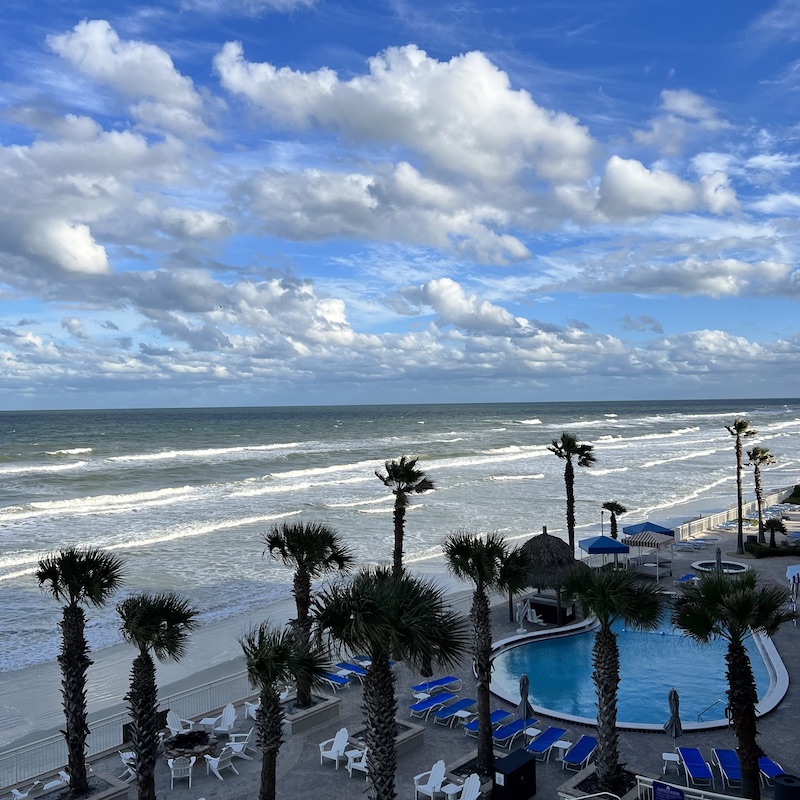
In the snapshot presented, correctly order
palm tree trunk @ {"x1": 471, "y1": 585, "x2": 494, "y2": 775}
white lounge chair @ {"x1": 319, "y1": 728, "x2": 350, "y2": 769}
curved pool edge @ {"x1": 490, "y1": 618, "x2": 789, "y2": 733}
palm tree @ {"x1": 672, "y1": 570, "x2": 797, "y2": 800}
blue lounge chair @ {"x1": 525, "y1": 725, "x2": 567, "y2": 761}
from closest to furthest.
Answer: palm tree @ {"x1": 672, "y1": 570, "x2": 797, "y2": 800} → palm tree trunk @ {"x1": 471, "y1": 585, "x2": 494, "y2": 775} → white lounge chair @ {"x1": 319, "y1": 728, "x2": 350, "y2": 769} → blue lounge chair @ {"x1": 525, "y1": 725, "x2": 567, "y2": 761} → curved pool edge @ {"x1": 490, "y1": 618, "x2": 789, "y2": 733}

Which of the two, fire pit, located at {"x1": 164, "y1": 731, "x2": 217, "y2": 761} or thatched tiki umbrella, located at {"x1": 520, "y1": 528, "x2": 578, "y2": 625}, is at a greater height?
thatched tiki umbrella, located at {"x1": 520, "y1": 528, "x2": 578, "y2": 625}

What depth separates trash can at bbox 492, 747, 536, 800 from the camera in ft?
36.9

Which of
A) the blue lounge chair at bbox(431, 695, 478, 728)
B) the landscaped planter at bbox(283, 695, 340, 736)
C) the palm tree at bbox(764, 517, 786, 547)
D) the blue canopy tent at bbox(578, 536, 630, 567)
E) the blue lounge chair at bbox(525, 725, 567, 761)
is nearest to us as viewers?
the blue lounge chair at bbox(525, 725, 567, 761)

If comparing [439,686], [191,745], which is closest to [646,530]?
[439,686]

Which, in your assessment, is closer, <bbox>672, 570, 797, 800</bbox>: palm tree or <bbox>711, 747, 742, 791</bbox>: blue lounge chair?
<bbox>672, 570, 797, 800</bbox>: palm tree

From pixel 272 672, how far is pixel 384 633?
215cm

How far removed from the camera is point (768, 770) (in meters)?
11.8

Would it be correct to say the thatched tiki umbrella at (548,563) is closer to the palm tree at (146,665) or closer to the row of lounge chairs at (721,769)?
the row of lounge chairs at (721,769)

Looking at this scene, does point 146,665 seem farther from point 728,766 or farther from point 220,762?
point 728,766

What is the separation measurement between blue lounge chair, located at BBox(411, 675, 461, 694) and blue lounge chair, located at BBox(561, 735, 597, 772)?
3716 mm

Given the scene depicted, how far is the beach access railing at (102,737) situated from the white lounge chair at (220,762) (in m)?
1.84

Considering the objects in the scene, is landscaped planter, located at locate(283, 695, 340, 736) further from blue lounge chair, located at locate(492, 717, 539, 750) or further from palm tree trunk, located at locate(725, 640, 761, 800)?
palm tree trunk, located at locate(725, 640, 761, 800)

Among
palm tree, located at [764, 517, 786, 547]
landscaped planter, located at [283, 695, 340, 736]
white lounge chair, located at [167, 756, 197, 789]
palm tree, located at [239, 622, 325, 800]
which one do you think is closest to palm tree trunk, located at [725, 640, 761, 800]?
palm tree, located at [239, 622, 325, 800]

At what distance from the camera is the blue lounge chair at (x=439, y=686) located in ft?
51.8
